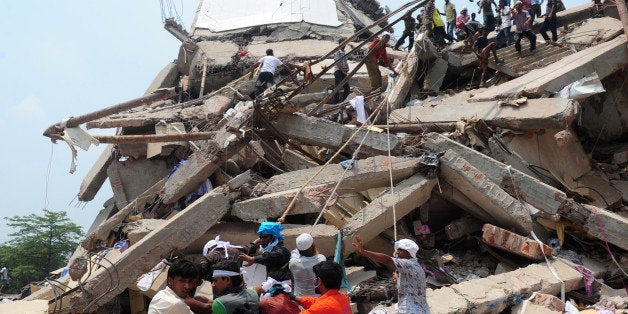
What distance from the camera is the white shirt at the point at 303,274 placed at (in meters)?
4.69

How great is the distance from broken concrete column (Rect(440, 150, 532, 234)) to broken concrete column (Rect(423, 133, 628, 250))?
306 mm

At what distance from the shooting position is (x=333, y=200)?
7.10m

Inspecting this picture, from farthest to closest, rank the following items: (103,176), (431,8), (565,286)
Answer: (431,8) < (103,176) < (565,286)

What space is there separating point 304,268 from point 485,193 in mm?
3218

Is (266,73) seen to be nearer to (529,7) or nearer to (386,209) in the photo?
(386,209)

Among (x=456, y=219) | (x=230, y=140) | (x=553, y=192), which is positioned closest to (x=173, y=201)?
(x=230, y=140)

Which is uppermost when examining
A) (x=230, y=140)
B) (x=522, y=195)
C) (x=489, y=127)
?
(x=230, y=140)

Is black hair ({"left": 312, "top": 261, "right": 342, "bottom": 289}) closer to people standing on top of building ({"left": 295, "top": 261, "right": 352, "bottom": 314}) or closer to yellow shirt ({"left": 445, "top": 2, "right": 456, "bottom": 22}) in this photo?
people standing on top of building ({"left": 295, "top": 261, "right": 352, "bottom": 314})

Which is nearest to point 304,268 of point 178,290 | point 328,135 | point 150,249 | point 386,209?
point 178,290

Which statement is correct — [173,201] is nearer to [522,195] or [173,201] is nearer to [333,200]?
[333,200]

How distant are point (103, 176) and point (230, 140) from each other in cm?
537

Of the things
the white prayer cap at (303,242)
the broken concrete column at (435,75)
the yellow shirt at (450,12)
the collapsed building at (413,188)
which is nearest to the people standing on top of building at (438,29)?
the yellow shirt at (450,12)

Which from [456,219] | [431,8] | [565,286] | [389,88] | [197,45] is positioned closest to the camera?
[565,286]

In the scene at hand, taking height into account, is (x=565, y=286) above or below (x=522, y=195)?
below
